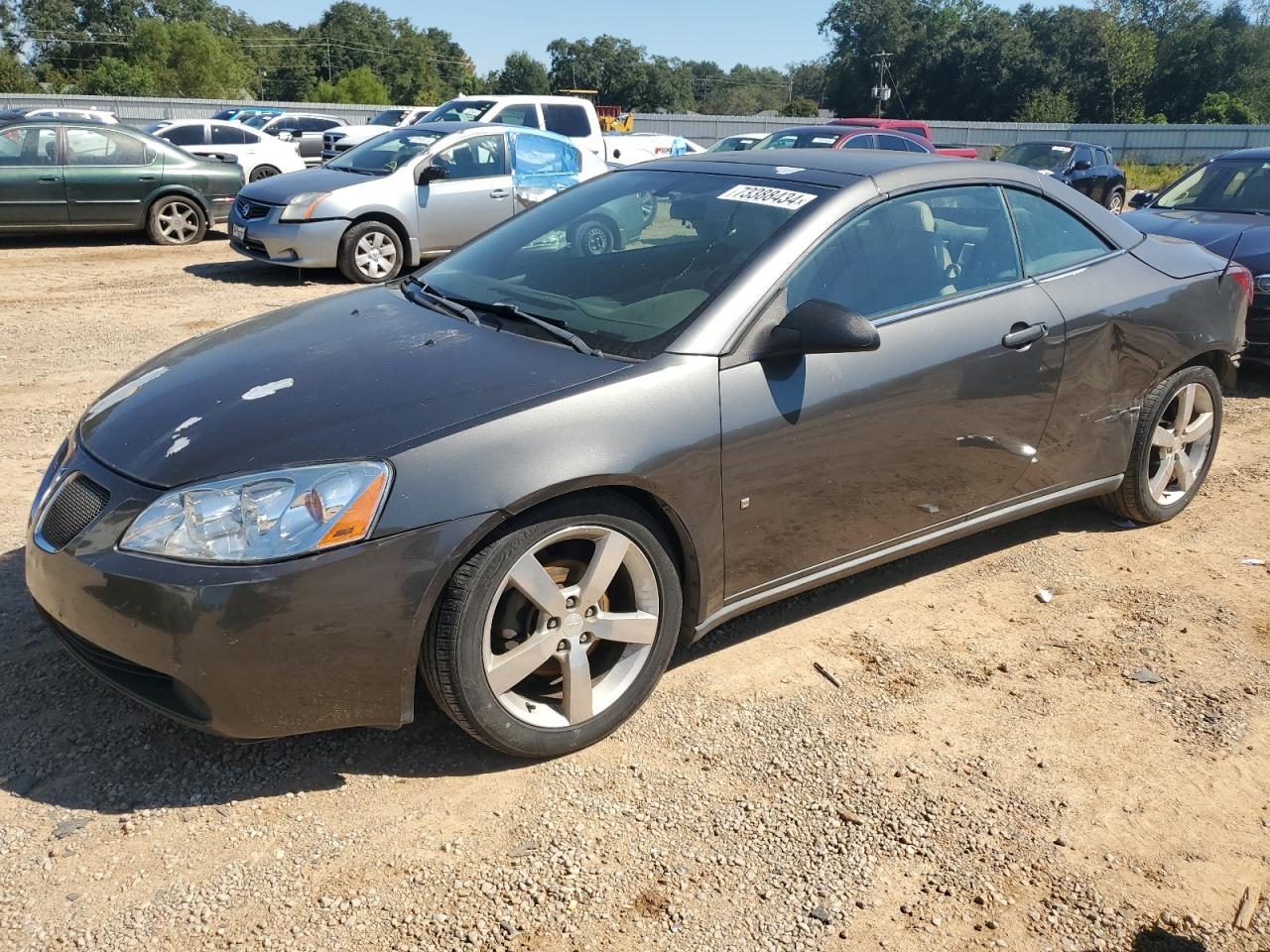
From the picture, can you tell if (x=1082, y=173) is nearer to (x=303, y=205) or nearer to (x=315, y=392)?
(x=303, y=205)

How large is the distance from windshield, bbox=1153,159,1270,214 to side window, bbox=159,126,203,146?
54.2 ft

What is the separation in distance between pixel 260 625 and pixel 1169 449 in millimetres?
4006

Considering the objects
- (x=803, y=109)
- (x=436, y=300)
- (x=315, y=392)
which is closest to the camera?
(x=315, y=392)

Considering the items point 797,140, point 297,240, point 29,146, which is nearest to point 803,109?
point 797,140

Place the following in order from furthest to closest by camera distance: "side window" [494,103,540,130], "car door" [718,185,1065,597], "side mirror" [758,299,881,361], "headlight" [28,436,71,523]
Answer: "side window" [494,103,540,130]
"car door" [718,185,1065,597]
"side mirror" [758,299,881,361]
"headlight" [28,436,71,523]

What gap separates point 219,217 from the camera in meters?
Answer: 13.3

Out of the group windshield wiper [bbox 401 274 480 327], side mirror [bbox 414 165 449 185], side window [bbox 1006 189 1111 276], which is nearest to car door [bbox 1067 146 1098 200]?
side mirror [bbox 414 165 449 185]

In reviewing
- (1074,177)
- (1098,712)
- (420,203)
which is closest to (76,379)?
(420,203)

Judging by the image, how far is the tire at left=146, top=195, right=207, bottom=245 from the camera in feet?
42.4

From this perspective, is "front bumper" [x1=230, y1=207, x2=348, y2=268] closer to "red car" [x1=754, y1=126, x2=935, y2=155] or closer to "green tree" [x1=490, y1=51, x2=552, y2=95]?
"red car" [x1=754, y1=126, x2=935, y2=155]

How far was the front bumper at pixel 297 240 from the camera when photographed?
10367 millimetres

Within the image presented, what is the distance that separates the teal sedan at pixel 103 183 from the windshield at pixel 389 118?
12184mm

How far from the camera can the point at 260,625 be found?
2.53 m

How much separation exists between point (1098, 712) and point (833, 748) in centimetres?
93
